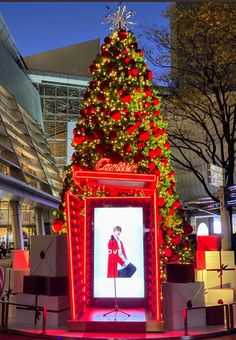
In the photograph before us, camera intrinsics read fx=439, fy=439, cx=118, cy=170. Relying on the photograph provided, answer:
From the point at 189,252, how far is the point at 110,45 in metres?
6.27

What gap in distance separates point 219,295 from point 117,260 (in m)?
2.95

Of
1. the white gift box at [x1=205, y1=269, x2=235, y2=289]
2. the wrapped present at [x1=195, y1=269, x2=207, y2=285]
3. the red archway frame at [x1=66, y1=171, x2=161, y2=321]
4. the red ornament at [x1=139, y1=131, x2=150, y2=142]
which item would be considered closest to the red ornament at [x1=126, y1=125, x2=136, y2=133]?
the red ornament at [x1=139, y1=131, x2=150, y2=142]

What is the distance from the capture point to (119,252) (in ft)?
34.3

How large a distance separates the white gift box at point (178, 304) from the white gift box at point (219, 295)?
1328 millimetres

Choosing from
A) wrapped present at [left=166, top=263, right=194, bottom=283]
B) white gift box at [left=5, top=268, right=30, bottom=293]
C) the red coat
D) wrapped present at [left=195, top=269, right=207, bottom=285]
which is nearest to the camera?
wrapped present at [left=166, top=263, right=194, bottom=283]

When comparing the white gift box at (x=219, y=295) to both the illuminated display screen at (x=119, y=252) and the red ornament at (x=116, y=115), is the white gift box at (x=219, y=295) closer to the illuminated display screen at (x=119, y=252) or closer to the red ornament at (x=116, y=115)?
the illuminated display screen at (x=119, y=252)

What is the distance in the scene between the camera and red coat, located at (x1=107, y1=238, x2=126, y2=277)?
10328mm

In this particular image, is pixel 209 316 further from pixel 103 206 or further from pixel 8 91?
pixel 8 91

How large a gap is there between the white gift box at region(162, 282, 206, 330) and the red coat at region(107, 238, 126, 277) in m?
1.18

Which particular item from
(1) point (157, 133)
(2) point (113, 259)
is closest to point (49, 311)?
(2) point (113, 259)

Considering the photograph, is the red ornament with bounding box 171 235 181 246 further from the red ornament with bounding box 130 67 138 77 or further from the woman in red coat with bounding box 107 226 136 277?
the red ornament with bounding box 130 67 138 77

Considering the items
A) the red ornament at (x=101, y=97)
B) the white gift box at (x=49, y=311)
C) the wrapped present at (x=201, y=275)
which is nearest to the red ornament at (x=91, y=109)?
the red ornament at (x=101, y=97)

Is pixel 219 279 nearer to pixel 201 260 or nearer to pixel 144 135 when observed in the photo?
pixel 201 260

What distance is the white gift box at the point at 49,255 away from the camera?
1006cm
